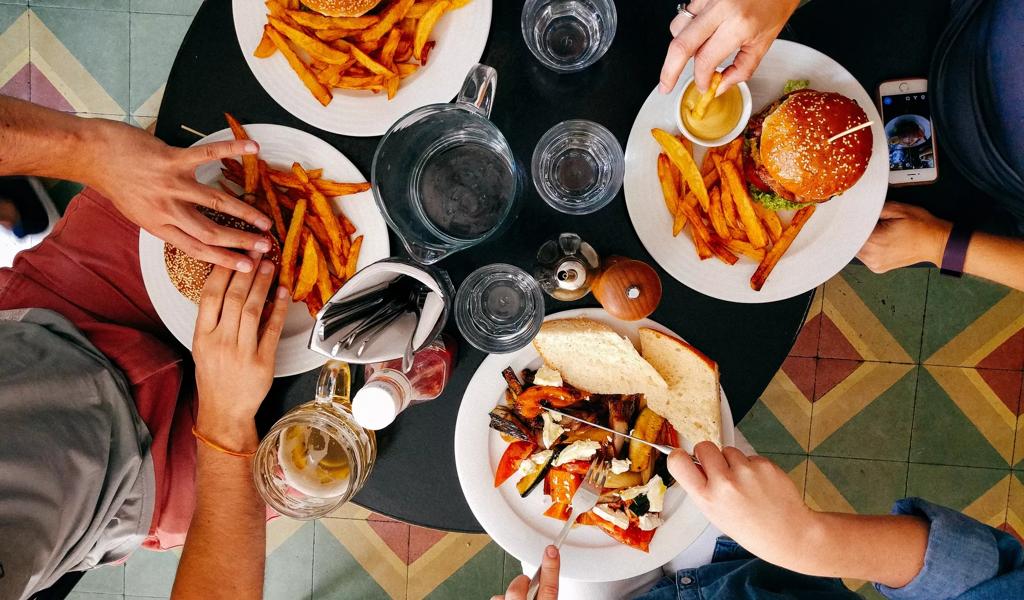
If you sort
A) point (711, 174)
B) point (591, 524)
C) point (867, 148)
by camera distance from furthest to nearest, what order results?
point (591, 524)
point (711, 174)
point (867, 148)

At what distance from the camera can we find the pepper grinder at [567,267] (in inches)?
58.8

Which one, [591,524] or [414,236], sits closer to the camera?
[414,236]

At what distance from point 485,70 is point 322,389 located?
32.2 inches

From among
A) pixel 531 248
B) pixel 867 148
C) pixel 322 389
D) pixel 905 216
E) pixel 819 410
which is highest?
pixel 867 148

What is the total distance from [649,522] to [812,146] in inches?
36.8

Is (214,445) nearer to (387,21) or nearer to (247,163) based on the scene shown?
(247,163)

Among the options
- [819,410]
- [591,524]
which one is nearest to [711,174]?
[591,524]

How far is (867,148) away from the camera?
4.71 ft

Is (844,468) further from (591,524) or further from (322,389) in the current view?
(322,389)

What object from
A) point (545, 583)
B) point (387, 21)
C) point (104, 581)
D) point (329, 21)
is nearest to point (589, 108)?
point (387, 21)

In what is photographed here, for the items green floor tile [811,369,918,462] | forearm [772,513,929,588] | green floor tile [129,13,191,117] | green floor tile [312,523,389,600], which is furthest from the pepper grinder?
green floor tile [129,13,191,117]

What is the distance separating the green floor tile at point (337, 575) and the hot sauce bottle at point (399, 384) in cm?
151

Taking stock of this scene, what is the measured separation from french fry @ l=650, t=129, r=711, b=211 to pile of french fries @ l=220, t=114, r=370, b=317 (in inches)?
27.1

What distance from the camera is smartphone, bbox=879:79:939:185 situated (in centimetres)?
161
